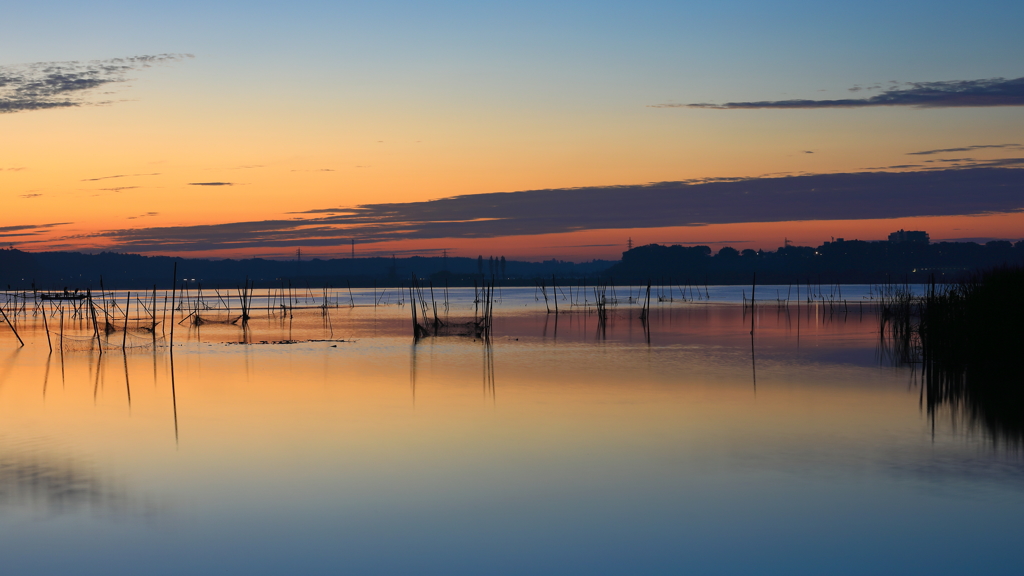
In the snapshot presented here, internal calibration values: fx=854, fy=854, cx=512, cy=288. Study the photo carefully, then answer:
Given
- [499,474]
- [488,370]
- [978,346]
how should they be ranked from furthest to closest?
[488,370]
[978,346]
[499,474]

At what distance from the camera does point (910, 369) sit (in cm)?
1744

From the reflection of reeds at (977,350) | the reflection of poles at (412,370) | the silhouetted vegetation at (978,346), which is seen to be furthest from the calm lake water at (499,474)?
the silhouetted vegetation at (978,346)

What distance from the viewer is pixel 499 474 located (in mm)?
8906

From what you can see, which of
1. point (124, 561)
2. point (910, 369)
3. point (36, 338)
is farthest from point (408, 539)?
point (36, 338)

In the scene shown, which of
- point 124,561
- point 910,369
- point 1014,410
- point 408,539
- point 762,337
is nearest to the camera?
point 124,561

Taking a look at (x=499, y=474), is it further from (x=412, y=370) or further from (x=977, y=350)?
(x=977, y=350)

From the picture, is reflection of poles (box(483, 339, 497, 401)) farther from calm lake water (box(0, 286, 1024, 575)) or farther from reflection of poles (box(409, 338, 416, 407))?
reflection of poles (box(409, 338, 416, 407))

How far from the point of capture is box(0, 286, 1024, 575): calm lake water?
645 centimetres

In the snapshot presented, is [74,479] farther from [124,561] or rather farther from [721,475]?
[721,475]

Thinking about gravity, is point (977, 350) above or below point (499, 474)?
above

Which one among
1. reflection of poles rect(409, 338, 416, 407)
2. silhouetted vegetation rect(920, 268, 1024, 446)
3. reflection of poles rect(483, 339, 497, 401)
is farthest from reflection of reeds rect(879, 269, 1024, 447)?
reflection of poles rect(409, 338, 416, 407)

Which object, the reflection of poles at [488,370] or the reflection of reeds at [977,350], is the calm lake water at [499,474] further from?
the reflection of reeds at [977,350]

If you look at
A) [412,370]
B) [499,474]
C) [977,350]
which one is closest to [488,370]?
[412,370]

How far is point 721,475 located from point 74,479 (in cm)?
A: 667
